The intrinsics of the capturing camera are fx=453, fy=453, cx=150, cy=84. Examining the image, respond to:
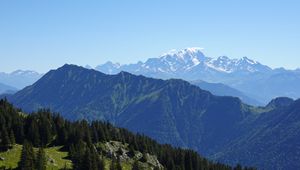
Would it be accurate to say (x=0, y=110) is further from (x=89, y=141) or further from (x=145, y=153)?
(x=145, y=153)

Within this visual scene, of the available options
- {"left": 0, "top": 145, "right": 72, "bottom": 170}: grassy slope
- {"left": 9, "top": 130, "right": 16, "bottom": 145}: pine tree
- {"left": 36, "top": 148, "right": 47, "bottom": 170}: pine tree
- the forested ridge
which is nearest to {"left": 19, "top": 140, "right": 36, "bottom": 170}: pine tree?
the forested ridge

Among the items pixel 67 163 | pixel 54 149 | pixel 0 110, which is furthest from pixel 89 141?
pixel 0 110

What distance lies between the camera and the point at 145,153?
170125 millimetres

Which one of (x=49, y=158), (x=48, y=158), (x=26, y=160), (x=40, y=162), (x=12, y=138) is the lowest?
(x=49, y=158)

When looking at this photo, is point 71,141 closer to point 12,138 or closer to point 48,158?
point 12,138

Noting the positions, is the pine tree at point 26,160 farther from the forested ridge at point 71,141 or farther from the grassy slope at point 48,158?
the grassy slope at point 48,158

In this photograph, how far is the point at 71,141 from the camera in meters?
150

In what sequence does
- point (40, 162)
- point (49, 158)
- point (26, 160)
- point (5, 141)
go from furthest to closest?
point (5, 141)
point (49, 158)
point (40, 162)
point (26, 160)

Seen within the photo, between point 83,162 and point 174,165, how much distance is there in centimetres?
5226

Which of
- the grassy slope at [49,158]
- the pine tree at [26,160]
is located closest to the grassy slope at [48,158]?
the grassy slope at [49,158]

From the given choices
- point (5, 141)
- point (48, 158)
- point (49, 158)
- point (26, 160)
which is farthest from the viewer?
point (5, 141)

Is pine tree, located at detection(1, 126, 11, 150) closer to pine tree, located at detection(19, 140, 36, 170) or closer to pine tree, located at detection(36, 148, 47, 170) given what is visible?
pine tree, located at detection(19, 140, 36, 170)

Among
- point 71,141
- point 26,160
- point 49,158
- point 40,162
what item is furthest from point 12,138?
point 26,160

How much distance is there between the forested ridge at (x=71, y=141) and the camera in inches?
4845
